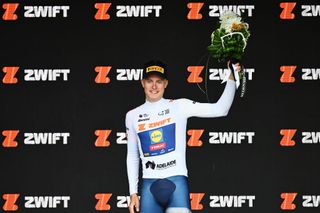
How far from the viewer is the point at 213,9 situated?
616cm

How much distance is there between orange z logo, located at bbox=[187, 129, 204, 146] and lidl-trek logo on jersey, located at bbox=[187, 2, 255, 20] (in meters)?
0.98

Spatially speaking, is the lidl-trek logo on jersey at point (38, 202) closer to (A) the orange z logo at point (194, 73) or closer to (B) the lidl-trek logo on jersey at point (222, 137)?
(B) the lidl-trek logo on jersey at point (222, 137)

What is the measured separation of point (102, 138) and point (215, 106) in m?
1.98

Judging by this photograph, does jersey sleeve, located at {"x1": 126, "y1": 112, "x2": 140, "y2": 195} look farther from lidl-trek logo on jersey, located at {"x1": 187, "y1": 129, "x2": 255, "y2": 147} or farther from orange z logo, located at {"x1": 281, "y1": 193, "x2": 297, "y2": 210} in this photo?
orange z logo, located at {"x1": 281, "y1": 193, "x2": 297, "y2": 210}

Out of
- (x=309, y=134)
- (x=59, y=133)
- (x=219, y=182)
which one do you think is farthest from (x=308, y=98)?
(x=59, y=133)

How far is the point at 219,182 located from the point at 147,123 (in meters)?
1.74

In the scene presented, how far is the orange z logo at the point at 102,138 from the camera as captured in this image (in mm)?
6172

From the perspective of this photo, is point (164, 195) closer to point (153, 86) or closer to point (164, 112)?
point (164, 112)

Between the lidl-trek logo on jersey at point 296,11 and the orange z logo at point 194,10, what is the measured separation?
0.71 metres

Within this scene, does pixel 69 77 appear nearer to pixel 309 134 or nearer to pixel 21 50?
pixel 21 50

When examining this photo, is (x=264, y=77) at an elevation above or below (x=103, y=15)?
below

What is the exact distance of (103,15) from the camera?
6.20 metres

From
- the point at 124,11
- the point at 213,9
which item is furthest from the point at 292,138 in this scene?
the point at 124,11

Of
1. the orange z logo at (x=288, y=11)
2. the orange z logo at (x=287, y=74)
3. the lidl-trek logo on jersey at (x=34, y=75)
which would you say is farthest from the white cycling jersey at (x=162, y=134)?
the orange z logo at (x=288, y=11)
